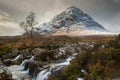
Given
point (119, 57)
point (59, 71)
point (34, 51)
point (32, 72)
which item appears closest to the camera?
point (119, 57)

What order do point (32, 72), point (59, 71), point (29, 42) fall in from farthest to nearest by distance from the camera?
point (29, 42), point (32, 72), point (59, 71)

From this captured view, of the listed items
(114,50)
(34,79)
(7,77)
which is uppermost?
(114,50)

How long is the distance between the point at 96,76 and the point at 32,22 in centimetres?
7150

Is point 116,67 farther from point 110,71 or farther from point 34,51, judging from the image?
point 34,51

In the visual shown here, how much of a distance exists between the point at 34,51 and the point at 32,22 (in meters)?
28.6

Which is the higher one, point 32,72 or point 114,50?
point 114,50

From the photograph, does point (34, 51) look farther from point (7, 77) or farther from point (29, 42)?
point (7, 77)

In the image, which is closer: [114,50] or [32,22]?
[114,50]

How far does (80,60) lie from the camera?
106 feet

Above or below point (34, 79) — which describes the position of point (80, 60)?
above

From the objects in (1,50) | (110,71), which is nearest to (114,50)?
(110,71)

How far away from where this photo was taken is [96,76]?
26.8m

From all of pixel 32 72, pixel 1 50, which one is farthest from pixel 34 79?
pixel 1 50

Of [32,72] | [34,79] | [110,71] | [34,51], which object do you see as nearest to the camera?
[110,71]
